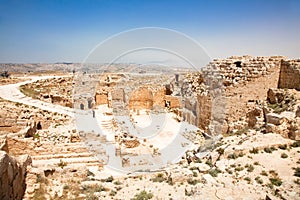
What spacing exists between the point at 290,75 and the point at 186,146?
5.05m

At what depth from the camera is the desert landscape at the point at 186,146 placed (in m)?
5.16

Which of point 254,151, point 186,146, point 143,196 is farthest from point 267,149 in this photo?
point 186,146

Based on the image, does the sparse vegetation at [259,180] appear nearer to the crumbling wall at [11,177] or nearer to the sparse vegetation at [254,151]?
the sparse vegetation at [254,151]

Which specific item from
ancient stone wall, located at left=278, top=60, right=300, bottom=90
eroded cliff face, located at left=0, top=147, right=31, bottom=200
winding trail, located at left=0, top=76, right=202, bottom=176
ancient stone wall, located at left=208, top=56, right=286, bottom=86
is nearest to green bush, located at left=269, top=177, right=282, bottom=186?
ancient stone wall, located at left=208, top=56, right=286, bottom=86

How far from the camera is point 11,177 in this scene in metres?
4.72

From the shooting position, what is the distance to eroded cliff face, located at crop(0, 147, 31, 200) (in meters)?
4.29

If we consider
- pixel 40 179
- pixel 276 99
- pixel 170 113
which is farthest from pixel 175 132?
pixel 40 179

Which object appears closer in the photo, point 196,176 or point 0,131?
point 196,176

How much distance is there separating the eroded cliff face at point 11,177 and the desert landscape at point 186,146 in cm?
2

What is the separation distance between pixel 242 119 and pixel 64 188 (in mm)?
6301

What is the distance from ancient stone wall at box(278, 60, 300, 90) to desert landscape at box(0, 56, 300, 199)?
33mm

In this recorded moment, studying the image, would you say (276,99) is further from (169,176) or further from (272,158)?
(169,176)

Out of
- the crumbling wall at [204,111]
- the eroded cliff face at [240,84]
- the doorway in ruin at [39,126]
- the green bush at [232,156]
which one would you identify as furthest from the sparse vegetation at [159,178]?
the doorway in ruin at [39,126]

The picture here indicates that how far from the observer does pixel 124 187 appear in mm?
5637
